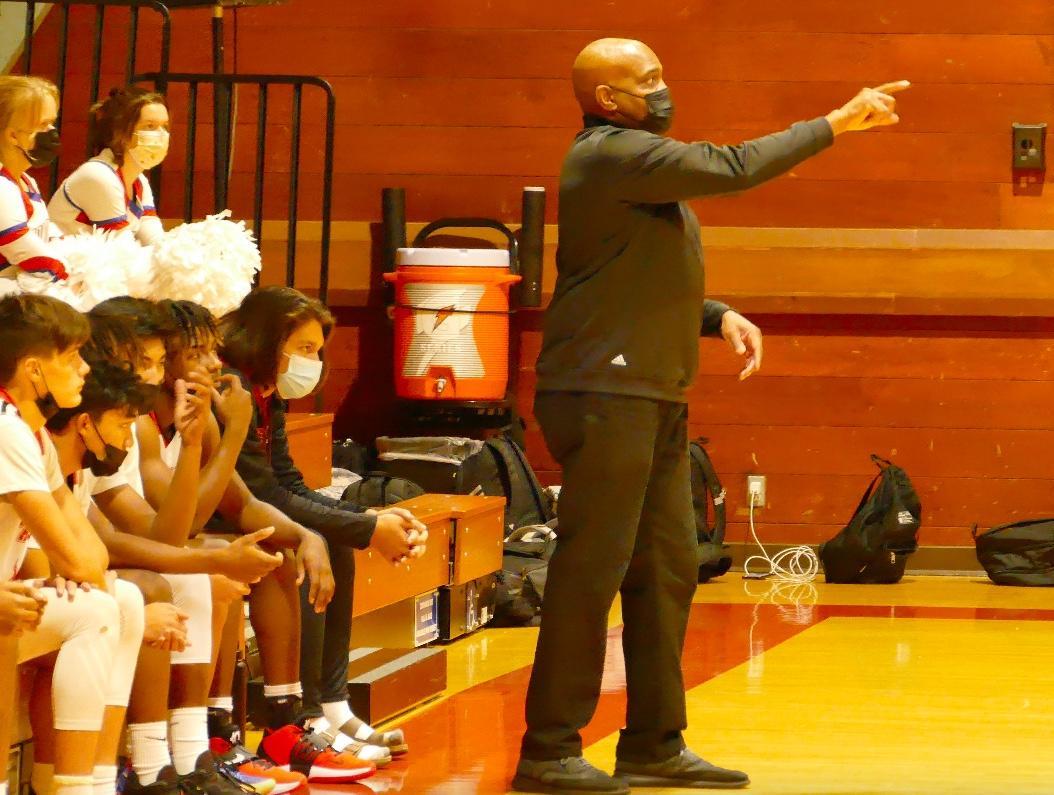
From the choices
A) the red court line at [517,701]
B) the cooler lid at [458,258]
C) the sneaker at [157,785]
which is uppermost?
the cooler lid at [458,258]

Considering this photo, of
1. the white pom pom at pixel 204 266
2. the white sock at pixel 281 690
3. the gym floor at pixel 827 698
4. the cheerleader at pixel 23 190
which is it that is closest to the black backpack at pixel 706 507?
the gym floor at pixel 827 698

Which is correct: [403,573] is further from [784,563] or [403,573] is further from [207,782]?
[784,563]

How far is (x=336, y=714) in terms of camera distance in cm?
360

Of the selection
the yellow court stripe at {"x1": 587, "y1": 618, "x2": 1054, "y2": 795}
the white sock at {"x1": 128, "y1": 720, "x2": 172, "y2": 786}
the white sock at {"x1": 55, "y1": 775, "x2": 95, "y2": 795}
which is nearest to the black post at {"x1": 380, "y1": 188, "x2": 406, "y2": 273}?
the yellow court stripe at {"x1": 587, "y1": 618, "x2": 1054, "y2": 795}

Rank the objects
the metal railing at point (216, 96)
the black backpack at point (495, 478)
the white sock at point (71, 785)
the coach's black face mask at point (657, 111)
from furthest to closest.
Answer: the black backpack at point (495, 478)
the metal railing at point (216, 96)
the coach's black face mask at point (657, 111)
the white sock at point (71, 785)

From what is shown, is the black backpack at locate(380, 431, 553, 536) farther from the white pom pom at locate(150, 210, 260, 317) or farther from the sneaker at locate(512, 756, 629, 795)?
the sneaker at locate(512, 756, 629, 795)

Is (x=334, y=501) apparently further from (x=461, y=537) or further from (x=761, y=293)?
(x=761, y=293)

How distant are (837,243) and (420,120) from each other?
5.12 feet

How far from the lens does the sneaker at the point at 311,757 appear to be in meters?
3.41

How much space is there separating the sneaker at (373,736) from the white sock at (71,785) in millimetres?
883

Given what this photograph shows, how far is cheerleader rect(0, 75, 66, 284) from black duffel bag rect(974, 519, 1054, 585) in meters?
3.52

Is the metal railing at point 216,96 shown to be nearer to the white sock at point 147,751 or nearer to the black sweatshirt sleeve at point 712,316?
the black sweatshirt sleeve at point 712,316

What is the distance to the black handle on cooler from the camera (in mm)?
6367

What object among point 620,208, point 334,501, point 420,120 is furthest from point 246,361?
point 420,120
